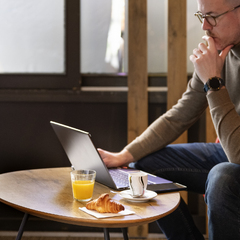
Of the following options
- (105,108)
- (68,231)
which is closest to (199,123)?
(105,108)

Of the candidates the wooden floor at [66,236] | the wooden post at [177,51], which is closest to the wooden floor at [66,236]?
the wooden floor at [66,236]

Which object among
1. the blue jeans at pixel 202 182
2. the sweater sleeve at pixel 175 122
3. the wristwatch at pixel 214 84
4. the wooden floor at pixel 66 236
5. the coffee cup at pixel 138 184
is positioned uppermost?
the wristwatch at pixel 214 84

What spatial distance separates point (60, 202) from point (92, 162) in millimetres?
221

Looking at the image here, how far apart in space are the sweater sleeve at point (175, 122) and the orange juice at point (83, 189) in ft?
1.86

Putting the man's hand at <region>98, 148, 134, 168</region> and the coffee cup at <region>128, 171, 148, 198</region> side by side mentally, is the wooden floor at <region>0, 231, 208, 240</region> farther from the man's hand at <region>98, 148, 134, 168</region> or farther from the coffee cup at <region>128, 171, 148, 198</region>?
the coffee cup at <region>128, 171, 148, 198</region>

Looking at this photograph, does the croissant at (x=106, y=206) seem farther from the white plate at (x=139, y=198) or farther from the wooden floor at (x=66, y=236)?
the wooden floor at (x=66, y=236)

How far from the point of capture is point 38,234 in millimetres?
2234

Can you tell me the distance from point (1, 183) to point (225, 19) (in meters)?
1.07

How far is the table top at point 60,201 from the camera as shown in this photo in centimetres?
90

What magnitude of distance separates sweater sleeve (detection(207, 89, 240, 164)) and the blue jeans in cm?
5

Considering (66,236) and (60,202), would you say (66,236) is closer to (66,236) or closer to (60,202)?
(66,236)

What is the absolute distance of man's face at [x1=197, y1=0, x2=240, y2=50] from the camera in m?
1.42

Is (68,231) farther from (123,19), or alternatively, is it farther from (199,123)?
(123,19)

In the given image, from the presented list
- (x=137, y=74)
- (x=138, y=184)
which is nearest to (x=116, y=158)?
(x=138, y=184)
